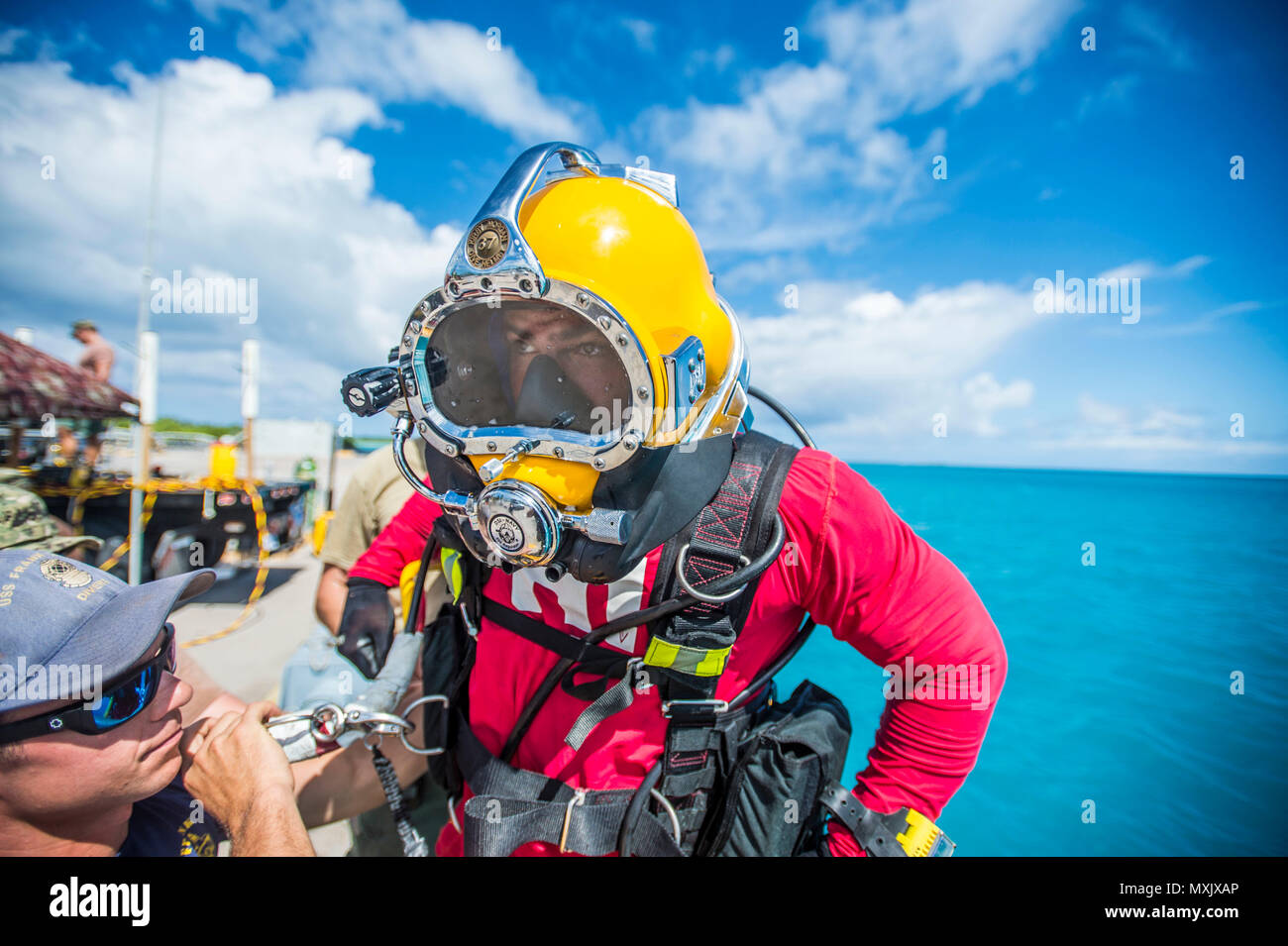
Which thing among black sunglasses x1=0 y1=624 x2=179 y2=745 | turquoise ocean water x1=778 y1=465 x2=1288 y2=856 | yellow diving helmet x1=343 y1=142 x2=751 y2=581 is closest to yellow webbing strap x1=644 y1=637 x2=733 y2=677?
yellow diving helmet x1=343 y1=142 x2=751 y2=581

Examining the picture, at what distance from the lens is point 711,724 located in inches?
47.2

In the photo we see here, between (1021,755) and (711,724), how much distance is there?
5428 millimetres

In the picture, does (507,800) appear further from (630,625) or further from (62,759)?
(62,759)

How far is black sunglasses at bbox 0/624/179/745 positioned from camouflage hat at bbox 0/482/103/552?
2206mm

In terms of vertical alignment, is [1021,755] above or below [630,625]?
below

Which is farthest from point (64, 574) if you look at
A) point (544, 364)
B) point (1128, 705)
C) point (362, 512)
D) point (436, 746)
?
point (1128, 705)

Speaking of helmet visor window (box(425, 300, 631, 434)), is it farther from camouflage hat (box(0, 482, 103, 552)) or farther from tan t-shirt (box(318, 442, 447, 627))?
camouflage hat (box(0, 482, 103, 552))

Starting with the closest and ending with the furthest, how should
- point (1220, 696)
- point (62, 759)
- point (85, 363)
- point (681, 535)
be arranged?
point (62, 759), point (681, 535), point (1220, 696), point (85, 363)

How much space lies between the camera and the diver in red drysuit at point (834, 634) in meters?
1.07

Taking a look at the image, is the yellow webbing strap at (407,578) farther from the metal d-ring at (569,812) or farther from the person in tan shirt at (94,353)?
the person in tan shirt at (94,353)

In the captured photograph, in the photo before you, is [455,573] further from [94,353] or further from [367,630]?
[94,353]

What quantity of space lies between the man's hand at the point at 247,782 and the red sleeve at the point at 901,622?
1.22 meters
